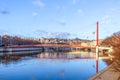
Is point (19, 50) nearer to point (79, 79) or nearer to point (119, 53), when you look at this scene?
point (79, 79)

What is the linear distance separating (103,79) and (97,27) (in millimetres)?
44816

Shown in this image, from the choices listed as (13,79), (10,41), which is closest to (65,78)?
(13,79)

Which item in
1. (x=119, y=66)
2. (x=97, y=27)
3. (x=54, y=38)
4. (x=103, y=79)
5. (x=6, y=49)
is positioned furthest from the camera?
(x=54, y=38)

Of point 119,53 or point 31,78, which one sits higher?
point 119,53

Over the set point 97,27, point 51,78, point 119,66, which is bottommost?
point 51,78

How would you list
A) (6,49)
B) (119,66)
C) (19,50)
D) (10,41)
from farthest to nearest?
(10,41), (19,50), (6,49), (119,66)

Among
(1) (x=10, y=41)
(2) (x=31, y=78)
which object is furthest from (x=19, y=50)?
(2) (x=31, y=78)

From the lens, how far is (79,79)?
19.6 metres

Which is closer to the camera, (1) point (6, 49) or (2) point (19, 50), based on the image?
(1) point (6, 49)

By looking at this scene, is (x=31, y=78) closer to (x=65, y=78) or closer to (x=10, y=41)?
(x=65, y=78)

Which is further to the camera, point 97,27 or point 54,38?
point 54,38

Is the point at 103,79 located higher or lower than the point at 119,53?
lower

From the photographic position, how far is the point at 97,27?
58125 millimetres

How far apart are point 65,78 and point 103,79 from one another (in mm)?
6712
